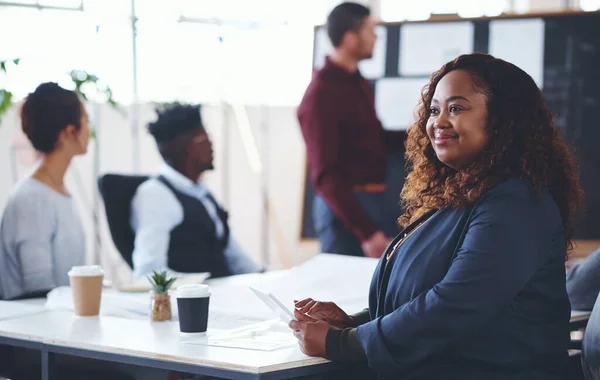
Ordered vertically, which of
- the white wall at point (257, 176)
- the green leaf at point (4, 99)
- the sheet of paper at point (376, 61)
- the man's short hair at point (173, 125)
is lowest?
the white wall at point (257, 176)

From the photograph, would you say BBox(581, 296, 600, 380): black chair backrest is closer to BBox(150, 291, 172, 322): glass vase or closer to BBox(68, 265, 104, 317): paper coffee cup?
BBox(150, 291, 172, 322): glass vase

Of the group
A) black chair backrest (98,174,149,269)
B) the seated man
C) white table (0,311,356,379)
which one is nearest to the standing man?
the seated man

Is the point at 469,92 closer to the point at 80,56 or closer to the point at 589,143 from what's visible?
the point at 589,143

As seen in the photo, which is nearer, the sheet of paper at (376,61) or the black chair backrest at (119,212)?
the black chair backrest at (119,212)

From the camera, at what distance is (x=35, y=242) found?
8.13 ft

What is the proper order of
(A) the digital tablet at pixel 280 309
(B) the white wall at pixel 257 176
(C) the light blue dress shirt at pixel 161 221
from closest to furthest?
(A) the digital tablet at pixel 280 309
(C) the light blue dress shirt at pixel 161 221
(B) the white wall at pixel 257 176

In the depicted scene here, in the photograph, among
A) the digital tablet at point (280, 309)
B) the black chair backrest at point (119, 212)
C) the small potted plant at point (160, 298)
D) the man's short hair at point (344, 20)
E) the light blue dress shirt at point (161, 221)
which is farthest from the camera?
the man's short hair at point (344, 20)

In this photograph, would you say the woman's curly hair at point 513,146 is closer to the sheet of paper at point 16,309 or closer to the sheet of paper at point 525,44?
the sheet of paper at point 16,309

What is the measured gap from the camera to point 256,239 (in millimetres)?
6379

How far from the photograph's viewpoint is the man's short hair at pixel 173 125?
3436mm

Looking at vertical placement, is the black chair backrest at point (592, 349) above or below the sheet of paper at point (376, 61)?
below

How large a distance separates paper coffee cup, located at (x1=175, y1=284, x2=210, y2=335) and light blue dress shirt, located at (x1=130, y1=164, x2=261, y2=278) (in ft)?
3.42

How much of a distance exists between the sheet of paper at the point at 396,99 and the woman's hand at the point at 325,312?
9.87ft

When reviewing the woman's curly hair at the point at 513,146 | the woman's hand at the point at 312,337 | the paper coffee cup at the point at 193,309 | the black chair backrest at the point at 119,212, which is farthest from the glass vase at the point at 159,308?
the black chair backrest at the point at 119,212
